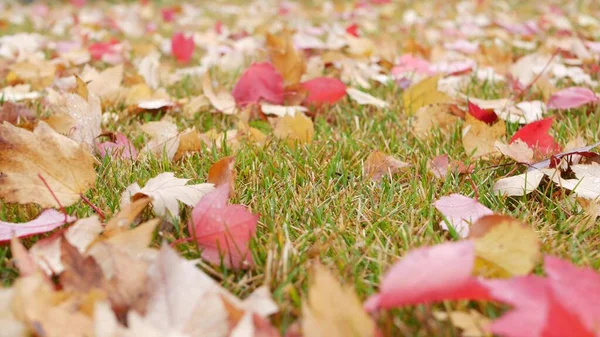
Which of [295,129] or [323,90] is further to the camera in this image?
[323,90]

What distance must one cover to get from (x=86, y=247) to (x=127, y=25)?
3.01m

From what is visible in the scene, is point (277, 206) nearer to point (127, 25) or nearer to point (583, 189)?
point (583, 189)

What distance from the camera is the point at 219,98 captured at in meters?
1.55

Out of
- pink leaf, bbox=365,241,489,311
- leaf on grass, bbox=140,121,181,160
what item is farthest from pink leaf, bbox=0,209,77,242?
pink leaf, bbox=365,241,489,311

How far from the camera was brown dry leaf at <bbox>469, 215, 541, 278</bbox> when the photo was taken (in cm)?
69

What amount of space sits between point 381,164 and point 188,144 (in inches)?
16.8

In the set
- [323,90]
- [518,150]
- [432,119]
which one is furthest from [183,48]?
[518,150]

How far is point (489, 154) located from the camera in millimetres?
1169

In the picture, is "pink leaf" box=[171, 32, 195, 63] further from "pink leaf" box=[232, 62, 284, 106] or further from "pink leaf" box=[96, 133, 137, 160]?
"pink leaf" box=[96, 133, 137, 160]

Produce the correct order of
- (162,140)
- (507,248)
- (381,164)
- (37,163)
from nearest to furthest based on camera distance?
(507,248)
(37,163)
(381,164)
(162,140)

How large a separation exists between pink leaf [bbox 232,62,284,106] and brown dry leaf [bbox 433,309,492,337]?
99cm

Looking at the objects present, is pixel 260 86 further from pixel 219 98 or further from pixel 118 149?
pixel 118 149

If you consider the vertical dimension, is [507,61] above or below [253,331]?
below

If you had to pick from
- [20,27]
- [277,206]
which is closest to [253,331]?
[277,206]
